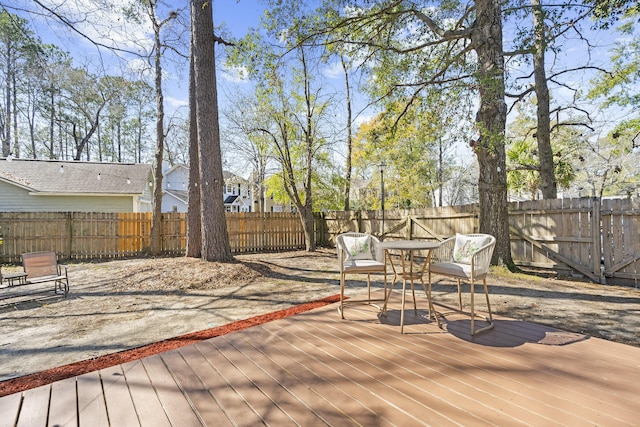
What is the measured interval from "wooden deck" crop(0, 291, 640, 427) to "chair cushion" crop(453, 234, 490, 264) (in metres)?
0.83

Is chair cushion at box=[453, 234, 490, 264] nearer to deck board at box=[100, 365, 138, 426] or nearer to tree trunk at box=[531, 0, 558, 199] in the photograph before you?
deck board at box=[100, 365, 138, 426]

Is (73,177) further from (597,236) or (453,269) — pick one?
(597,236)

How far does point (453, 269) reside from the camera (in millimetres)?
3000

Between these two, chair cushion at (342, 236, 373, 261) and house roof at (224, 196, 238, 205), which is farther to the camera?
house roof at (224, 196, 238, 205)

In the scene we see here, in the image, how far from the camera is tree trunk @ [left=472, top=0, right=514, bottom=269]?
578 centimetres

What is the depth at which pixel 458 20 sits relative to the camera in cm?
703

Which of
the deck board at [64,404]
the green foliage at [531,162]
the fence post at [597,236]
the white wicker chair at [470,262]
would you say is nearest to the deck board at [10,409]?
the deck board at [64,404]

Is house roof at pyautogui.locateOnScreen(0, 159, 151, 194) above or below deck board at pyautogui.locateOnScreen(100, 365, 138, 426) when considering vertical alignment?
above

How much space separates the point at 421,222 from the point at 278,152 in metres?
5.78

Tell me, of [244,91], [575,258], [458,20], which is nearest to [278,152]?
[244,91]

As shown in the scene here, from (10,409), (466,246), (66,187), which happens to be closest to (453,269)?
(466,246)

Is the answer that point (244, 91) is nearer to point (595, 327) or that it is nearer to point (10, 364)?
point (10, 364)

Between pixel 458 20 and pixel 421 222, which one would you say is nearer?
pixel 458 20

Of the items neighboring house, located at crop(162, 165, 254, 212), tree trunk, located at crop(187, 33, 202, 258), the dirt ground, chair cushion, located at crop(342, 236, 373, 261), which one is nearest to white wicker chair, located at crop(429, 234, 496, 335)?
chair cushion, located at crop(342, 236, 373, 261)
